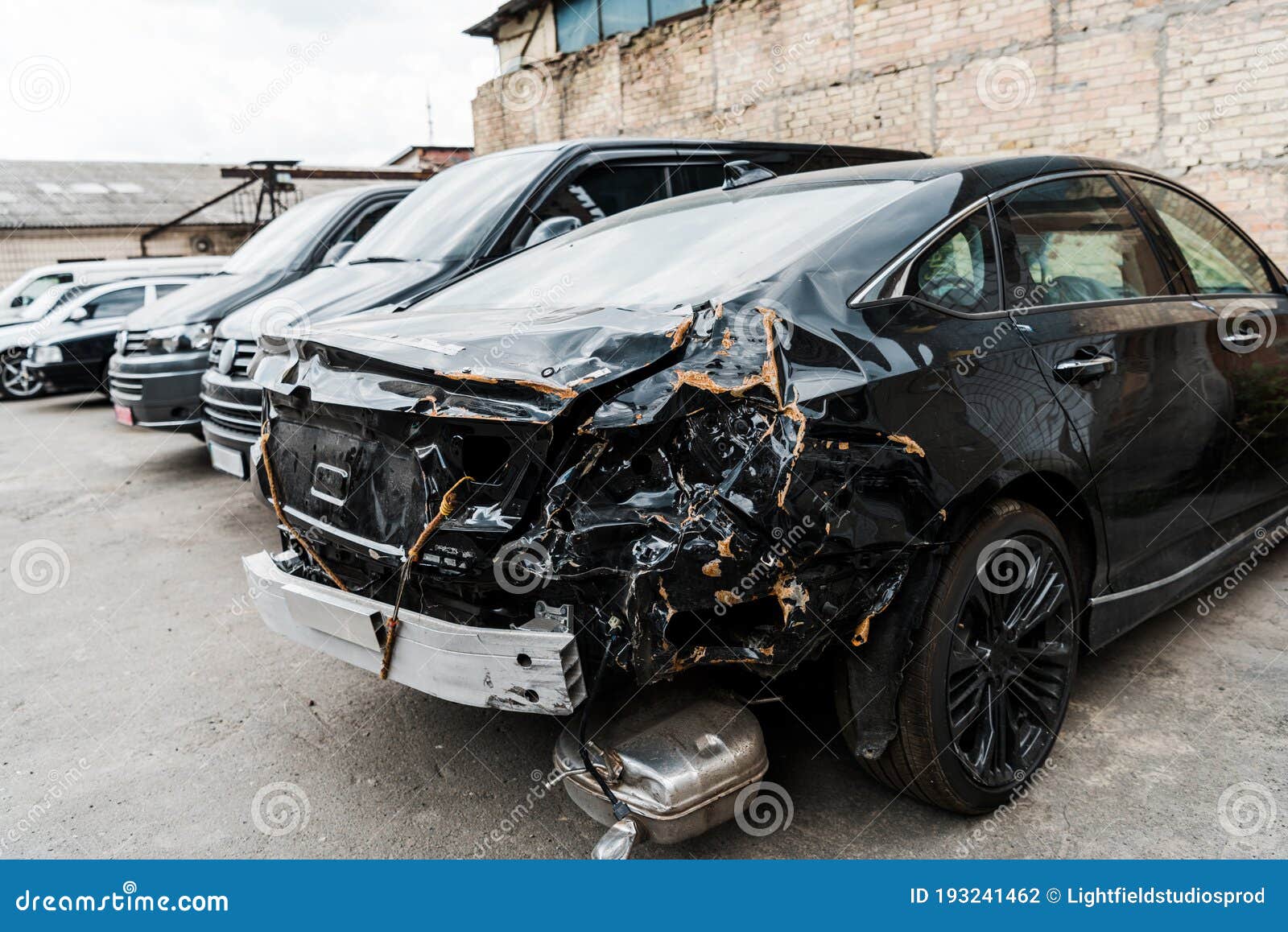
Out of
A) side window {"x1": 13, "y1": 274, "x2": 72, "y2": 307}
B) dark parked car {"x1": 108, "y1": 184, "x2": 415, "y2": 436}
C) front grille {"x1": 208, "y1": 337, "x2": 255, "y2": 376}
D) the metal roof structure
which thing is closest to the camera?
front grille {"x1": 208, "y1": 337, "x2": 255, "y2": 376}

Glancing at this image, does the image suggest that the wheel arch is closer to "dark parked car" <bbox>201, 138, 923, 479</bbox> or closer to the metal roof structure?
"dark parked car" <bbox>201, 138, 923, 479</bbox>

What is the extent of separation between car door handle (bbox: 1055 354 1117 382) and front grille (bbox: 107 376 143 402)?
237 inches

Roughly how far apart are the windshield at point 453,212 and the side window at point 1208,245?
3274 millimetres

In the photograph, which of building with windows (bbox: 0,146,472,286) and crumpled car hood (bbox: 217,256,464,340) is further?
building with windows (bbox: 0,146,472,286)

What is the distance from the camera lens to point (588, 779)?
225cm

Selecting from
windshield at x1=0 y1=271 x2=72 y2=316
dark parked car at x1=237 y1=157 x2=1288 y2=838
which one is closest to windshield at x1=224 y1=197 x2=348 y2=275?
dark parked car at x1=237 y1=157 x2=1288 y2=838

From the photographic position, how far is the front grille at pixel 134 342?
6891 mm

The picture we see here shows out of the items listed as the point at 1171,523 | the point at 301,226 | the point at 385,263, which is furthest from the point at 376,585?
the point at 301,226

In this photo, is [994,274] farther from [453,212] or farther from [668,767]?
[453,212]

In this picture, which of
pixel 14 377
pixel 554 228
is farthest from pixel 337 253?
pixel 14 377

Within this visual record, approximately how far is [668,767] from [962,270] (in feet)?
4.84

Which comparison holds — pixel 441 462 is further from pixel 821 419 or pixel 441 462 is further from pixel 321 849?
pixel 321 849

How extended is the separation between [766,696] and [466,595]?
2.55 feet

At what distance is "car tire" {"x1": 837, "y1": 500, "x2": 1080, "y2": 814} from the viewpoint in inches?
91.4
